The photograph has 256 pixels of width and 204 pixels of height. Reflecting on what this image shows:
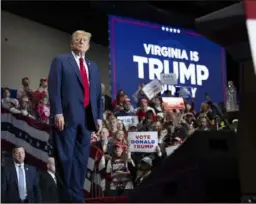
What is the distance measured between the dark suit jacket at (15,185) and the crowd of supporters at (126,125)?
0.37 meters

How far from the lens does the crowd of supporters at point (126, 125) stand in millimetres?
3156

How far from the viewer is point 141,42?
345 centimetres

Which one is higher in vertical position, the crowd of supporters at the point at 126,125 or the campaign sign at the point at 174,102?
the campaign sign at the point at 174,102

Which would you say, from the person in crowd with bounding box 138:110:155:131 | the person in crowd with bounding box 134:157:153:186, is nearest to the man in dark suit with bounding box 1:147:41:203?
the person in crowd with bounding box 134:157:153:186

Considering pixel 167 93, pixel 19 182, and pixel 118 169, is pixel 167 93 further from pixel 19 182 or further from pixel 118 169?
pixel 19 182

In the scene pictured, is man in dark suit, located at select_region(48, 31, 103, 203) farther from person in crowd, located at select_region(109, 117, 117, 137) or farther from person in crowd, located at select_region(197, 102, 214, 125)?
person in crowd, located at select_region(197, 102, 214, 125)

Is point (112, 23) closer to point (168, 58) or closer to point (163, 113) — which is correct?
point (168, 58)

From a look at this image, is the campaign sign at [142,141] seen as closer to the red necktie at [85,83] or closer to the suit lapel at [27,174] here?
the red necktie at [85,83]

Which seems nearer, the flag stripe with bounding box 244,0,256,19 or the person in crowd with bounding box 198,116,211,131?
the flag stripe with bounding box 244,0,256,19

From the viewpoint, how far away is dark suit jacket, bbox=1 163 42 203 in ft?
10.1

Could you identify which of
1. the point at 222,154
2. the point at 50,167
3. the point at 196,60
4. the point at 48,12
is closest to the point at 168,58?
the point at 196,60

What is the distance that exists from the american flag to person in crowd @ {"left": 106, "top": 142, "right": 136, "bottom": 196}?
0.07m

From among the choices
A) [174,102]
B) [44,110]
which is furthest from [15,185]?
[174,102]

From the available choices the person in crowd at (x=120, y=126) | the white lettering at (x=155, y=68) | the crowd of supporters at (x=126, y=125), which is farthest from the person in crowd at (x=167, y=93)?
the person in crowd at (x=120, y=126)
